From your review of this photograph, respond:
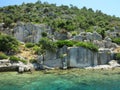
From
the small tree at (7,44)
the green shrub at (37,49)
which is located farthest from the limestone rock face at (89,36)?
the small tree at (7,44)

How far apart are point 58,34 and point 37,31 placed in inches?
206

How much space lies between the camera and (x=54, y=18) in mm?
82500

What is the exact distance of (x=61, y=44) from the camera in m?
51.1

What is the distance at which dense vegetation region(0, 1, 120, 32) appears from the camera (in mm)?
70544

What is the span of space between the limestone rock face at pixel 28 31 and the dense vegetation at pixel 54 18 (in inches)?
169

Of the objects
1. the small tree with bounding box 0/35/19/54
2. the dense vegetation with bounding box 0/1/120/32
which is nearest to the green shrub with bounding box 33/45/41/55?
the small tree with bounding box 0/35/19/54

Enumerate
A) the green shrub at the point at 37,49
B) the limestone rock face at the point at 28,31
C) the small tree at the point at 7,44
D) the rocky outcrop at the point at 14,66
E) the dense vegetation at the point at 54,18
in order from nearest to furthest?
1. the rocky outcrop at the point at 14,66
2. the small tree at the point at 7,44
3. the green shrub at the point at 37,49
4. the limestone rock face at the point at 28,31
5. the dense vegetation at the point at 54,18

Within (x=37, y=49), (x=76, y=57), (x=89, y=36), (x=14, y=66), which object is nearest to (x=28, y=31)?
(x=37, y=49)

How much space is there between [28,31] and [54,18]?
61.9 ft

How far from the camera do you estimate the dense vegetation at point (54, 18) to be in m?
70.5

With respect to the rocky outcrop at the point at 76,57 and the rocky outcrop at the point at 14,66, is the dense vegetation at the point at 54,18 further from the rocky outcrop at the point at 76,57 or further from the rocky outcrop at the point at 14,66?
the rocky outcrop at the point at 14,66

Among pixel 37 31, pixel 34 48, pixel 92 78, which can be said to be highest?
pixel 37 31

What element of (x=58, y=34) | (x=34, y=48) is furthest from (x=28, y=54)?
(x=58, y=34)

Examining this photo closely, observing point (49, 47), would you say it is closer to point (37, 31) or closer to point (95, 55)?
point (95, 55)
